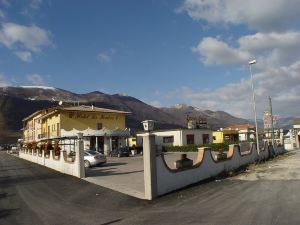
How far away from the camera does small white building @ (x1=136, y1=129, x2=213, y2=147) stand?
69.4 metres

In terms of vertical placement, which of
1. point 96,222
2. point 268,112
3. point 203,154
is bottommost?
point 96,222

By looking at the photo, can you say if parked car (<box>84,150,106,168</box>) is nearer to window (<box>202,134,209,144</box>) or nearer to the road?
the road

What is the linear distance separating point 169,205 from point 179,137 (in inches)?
2212

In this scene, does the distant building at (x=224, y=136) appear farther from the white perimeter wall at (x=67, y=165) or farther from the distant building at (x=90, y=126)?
the white perimeter wall at (x=67, y=165)

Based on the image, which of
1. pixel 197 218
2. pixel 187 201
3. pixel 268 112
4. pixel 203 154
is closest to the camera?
pixel 197 218

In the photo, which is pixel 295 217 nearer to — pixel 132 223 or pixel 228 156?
pixel 132 223

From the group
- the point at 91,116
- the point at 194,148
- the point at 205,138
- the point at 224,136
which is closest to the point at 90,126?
the point at 91,116

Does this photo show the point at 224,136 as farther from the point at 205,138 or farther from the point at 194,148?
the point at 194,148

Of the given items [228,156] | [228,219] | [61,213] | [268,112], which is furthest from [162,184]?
[268,112]

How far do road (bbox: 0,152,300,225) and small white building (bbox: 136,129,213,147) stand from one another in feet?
166

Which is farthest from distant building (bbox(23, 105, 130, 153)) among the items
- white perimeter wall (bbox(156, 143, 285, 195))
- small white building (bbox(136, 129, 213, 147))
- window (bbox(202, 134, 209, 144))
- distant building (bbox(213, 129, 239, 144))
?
distant building (bbox(213, 129, 239, 144))

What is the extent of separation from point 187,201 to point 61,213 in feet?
13.7

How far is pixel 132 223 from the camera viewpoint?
10.8 meters

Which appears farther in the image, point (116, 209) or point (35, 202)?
point (35, 202)
